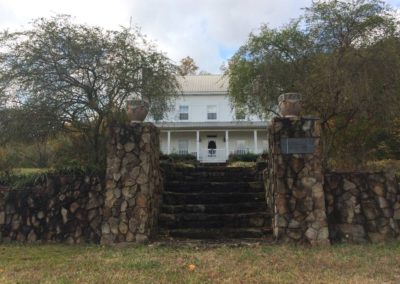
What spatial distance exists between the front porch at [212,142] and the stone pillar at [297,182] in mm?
18464

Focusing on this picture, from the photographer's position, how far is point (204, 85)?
27.8m

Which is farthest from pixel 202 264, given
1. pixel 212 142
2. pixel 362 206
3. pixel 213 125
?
pixel 212 142

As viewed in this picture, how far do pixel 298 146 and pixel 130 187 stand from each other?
3041mm

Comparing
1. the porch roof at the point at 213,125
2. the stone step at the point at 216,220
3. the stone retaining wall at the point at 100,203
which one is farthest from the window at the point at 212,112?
the stone step at the point at 216,220

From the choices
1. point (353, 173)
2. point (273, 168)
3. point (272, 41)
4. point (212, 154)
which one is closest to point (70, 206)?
point (273, 168)

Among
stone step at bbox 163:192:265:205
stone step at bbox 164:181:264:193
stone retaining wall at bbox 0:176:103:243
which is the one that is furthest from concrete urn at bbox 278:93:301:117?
stone retaining wall at bbox 0:176:103:243

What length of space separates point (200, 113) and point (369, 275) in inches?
876

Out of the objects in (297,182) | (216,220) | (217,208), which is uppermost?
(297,182)

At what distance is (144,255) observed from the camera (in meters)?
6.47

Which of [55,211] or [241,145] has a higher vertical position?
[241,145]

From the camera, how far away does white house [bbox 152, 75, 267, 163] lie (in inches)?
1040

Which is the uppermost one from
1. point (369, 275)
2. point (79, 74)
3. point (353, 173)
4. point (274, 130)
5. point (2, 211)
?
point (79, 74)

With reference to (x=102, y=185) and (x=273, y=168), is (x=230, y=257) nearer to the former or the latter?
(x=273, y=168)

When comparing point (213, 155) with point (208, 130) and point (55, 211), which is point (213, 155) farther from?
point (55, 211)
